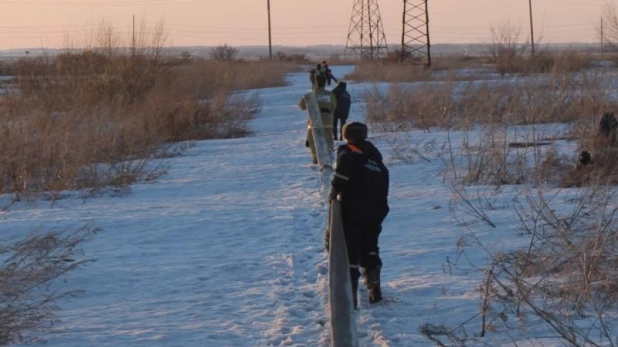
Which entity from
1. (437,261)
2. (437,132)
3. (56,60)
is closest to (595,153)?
(437,261)

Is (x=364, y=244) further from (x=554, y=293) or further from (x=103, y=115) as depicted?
(x=103, y=115)

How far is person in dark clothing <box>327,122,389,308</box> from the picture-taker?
23.8 feet

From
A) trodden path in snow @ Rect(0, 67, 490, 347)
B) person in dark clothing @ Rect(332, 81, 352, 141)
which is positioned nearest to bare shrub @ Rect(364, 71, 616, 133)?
person in dark clothing @ Rect(332, 81, 352, 141)

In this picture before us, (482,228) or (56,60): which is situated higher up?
(56,60)

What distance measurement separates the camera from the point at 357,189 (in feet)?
23.9

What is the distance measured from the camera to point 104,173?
15.8 m

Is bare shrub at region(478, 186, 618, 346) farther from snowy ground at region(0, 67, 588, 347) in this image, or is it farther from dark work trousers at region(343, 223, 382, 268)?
dark work trousers at region(343, 223, 382, 268)

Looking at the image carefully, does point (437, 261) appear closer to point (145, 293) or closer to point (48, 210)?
point (145, 293)

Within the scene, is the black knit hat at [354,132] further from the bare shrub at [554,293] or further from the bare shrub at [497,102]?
the bare shrub at [497,102]

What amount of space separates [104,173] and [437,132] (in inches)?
343

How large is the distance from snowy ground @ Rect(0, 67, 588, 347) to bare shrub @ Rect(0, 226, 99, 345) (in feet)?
0.48

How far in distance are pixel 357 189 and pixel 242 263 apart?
2.31 m

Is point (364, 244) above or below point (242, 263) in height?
above

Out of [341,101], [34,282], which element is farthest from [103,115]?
[34,282]
